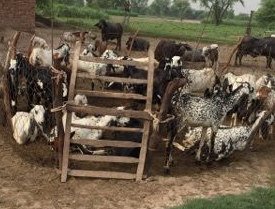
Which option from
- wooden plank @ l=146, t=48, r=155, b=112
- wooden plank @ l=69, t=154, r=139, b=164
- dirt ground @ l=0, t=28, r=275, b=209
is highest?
wooden plank @ l=146, t=48, r=155, b=112

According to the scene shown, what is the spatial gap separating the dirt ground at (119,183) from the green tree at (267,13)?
3058 cm

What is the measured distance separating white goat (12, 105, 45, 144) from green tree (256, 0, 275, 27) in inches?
1237

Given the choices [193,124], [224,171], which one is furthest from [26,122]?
[224,171]

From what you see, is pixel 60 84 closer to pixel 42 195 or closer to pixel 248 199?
pixel 42 195

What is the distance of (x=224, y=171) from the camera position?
25.6 ft

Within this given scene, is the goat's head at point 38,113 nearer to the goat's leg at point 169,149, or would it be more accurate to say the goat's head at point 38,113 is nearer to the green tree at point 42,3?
the goat's leg at point 169,149

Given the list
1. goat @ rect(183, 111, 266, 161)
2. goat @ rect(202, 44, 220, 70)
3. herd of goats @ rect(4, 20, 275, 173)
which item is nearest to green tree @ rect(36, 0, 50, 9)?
goat @ rect(202, 44, 220, 70)

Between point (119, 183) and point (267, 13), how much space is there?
33127 millimetres

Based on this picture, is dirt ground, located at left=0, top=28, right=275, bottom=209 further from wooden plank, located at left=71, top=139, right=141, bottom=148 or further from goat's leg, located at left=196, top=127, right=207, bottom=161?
wooden plank, located at left=71, top=139, right=141, bottom=148

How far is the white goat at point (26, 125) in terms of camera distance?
8.20 metres

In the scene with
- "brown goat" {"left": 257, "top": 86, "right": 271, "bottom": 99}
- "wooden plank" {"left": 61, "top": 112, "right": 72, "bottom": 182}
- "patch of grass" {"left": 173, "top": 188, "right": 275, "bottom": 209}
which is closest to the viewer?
"patch of grass" {"left": 173, "top": 188, "right": 275, "bottom": 209}

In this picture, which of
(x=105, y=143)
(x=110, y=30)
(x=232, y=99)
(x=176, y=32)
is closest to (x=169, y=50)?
(x=110, y=30)

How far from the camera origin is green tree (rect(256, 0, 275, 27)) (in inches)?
1469

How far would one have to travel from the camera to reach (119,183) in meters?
7.08
